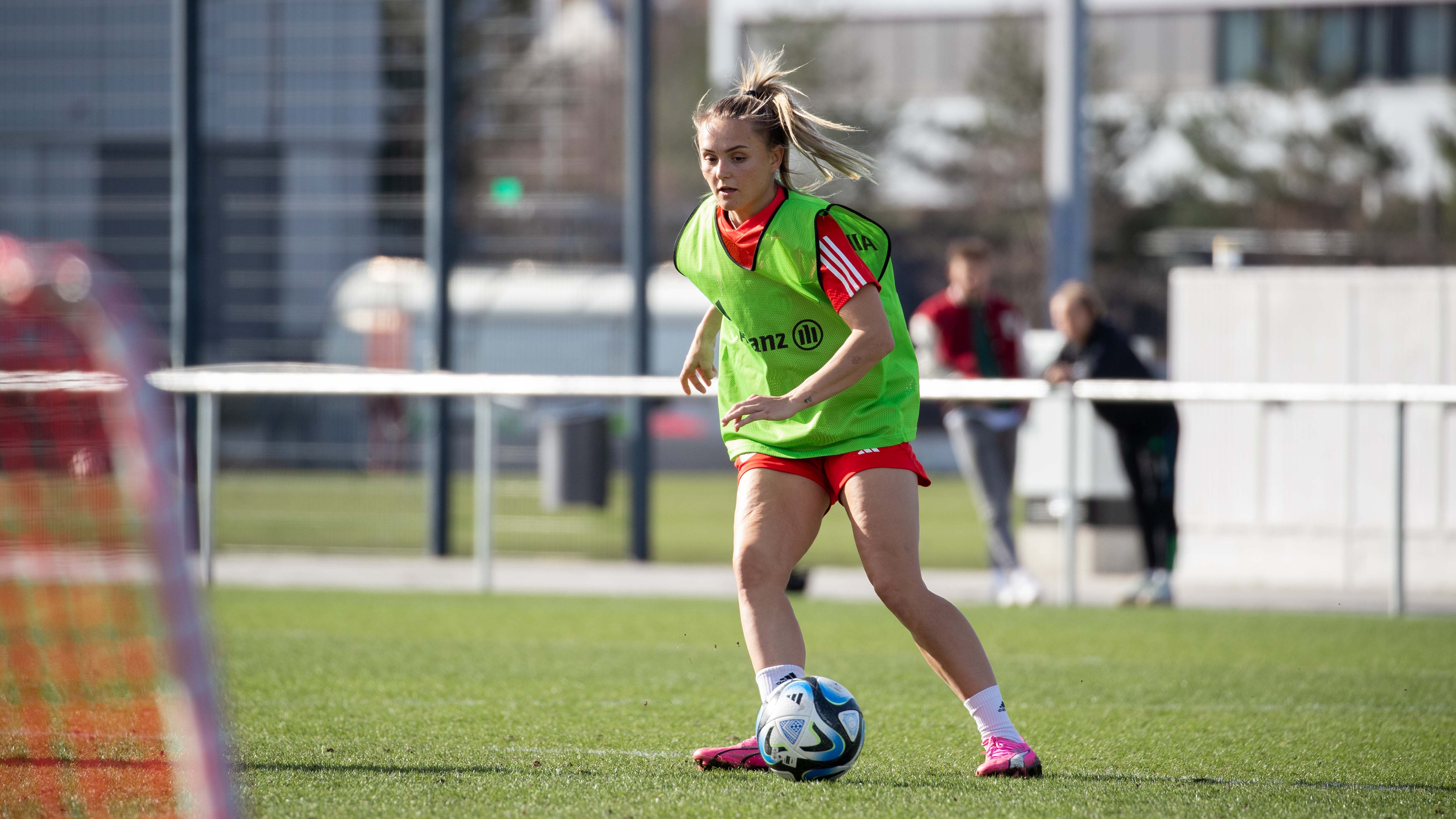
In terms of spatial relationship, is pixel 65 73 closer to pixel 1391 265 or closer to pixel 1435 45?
pixel 1391 265

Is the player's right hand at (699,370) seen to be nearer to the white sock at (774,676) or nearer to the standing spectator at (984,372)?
the white sock at (774,676)

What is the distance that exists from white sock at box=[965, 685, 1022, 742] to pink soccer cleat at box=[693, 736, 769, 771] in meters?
0.62

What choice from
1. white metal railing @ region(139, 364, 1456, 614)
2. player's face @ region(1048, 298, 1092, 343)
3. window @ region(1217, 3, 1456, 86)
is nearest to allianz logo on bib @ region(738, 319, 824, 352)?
white metal railing @ region(139, 364, 1456, 614)

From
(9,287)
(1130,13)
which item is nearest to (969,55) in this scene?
(1130,13)

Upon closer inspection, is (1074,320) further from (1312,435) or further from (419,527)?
(419,527)

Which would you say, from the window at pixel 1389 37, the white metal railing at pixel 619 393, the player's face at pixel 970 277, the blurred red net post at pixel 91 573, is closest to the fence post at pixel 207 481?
the white metal railing at pixel 619 393

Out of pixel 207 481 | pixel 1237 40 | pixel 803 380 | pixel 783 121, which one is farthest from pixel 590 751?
pixel 1237 40

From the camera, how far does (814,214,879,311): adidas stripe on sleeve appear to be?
13.8 ft

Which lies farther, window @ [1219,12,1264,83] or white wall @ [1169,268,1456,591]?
window @ [1219,12,1264,83]

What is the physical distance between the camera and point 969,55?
207ft

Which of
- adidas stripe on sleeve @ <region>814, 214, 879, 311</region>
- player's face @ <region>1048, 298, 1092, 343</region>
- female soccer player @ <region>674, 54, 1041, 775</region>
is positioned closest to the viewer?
adidas stripe on sleeve @ <region>814, 214, 879, 311</region>

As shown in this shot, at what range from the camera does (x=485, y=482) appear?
417 inches

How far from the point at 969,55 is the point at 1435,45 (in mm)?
16528

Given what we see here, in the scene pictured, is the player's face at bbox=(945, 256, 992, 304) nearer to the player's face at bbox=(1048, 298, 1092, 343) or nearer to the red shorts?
the player's face at bbox=(1048, 298, 1092, 343)
